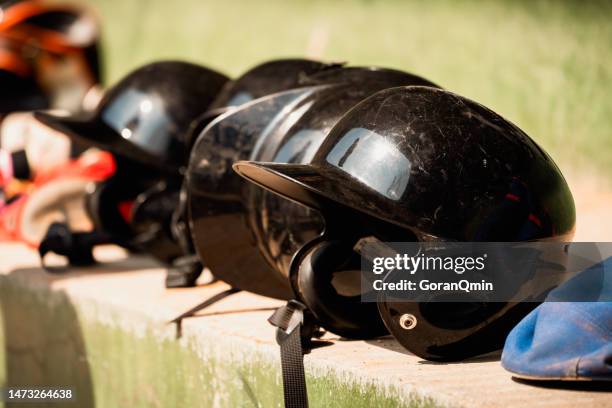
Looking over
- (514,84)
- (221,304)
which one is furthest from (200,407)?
(514,84)

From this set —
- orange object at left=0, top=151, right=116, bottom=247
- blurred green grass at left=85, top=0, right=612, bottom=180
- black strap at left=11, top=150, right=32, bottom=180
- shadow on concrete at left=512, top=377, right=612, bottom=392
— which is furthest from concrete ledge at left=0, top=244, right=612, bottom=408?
blurred green grass at left=85, top=0, right=612, bottom=180

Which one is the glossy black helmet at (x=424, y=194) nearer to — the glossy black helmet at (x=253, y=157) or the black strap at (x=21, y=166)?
the glossy black helmet at (x=253, y=157)

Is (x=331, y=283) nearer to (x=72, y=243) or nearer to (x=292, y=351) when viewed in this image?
(x=292, y=351)

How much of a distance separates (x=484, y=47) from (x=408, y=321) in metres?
2.10

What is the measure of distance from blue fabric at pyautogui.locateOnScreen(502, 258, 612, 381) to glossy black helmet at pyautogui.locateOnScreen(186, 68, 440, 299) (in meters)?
0.72

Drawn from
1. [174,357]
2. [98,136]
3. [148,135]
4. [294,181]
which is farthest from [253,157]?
[98,136]

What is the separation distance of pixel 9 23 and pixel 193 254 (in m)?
3.48

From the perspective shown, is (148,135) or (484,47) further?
(484,47)

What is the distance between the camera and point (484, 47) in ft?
12.7

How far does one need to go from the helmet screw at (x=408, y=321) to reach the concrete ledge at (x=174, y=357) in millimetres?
89

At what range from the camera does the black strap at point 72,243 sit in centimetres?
372

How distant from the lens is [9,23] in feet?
20.2

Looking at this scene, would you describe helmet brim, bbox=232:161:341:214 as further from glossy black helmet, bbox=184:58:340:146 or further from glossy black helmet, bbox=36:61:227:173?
glossy black helmet, bbox=36:61:227:173

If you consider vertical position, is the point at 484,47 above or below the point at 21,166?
above
